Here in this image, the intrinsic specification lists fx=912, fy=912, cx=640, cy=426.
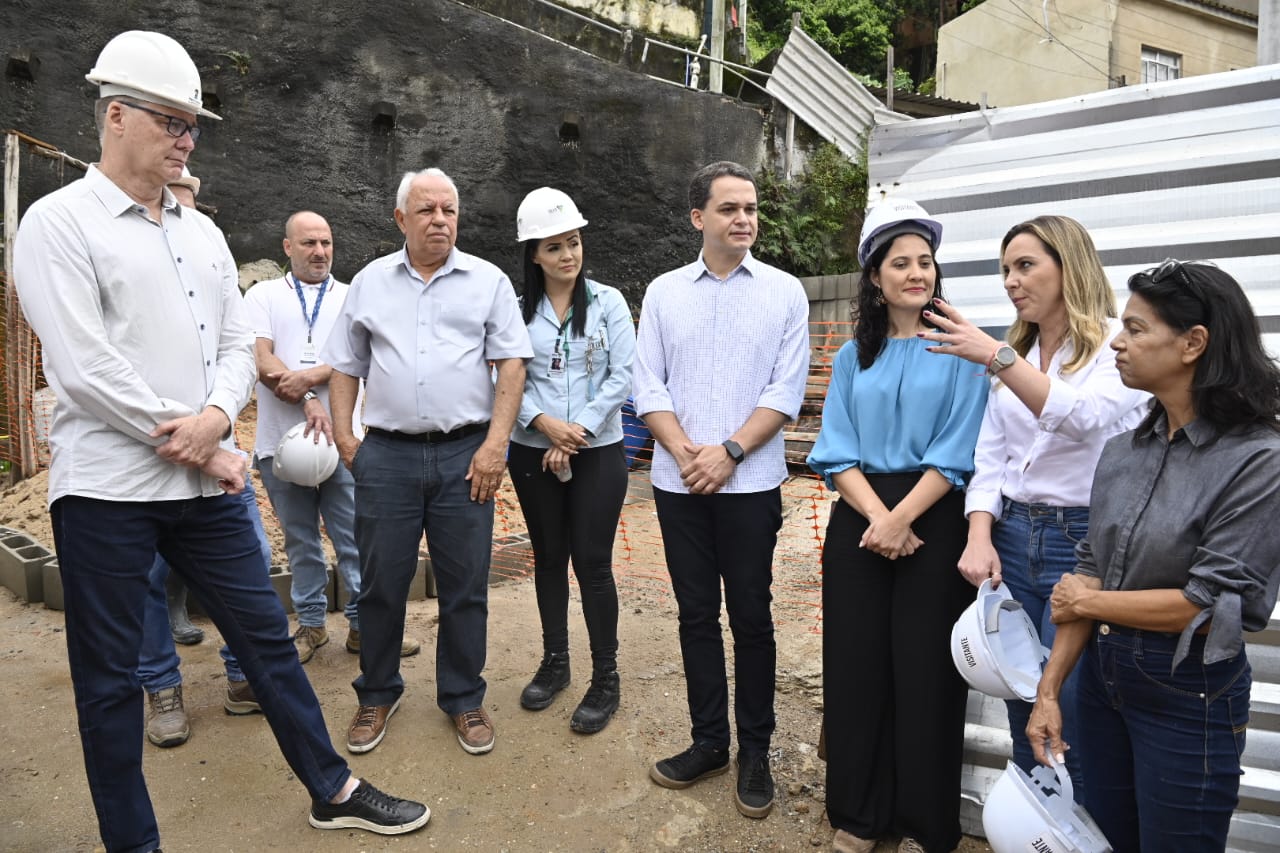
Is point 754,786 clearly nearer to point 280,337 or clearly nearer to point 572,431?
point 572,431

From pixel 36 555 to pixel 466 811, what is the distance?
11.5 feet

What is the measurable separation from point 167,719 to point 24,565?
2196 millimetres

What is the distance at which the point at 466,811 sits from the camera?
2961 millimetres

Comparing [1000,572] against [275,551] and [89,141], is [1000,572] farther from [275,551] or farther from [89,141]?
[89,141]

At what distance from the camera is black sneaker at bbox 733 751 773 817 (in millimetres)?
2939

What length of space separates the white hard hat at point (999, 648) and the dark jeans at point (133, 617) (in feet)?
6.06

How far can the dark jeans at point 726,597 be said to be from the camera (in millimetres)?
2975

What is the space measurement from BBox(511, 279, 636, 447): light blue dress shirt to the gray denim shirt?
1.83m

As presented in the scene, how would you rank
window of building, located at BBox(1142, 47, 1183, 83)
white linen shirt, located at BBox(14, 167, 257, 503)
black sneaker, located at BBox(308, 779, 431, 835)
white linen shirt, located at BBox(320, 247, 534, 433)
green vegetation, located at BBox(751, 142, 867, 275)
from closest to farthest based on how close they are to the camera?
white linen shirt, located at BBox(14, 167, 257, 503) < black sneaker, located at BBox(308, 779, 431, 835) < white linen shirt, located at BBox(320, 247, 534, 433) < green vegetation, located at BBox(751, 142, 867, 275) < window of building, located at BBox(1142, 47, 1183, 83)

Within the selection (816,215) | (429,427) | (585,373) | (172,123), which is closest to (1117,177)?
(585,373)

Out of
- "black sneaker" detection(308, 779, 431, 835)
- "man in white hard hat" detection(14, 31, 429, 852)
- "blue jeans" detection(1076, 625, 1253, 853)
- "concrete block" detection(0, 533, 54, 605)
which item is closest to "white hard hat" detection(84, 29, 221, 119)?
"man in white hard hat" detection(14, 31, 429, 852)

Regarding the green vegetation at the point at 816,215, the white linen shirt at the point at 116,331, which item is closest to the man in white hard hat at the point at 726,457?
the white linen shirt at the point at 116,331

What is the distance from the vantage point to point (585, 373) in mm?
3518

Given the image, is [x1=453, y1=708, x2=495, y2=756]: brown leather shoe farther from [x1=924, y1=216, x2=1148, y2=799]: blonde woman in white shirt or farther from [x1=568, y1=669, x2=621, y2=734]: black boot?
[x1=924, y1=216, x2=1148, y2=799]: blonde woman in white shirt
